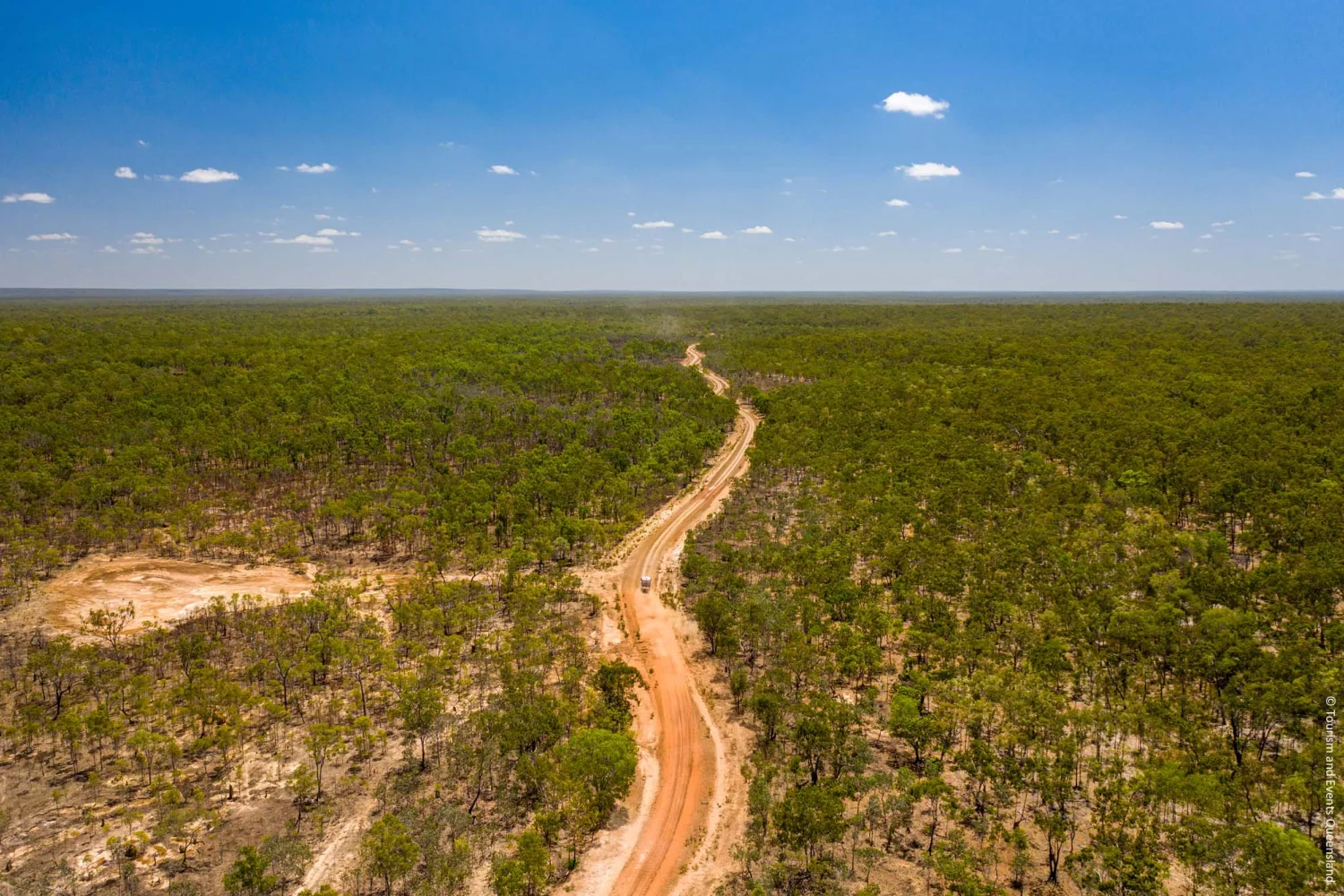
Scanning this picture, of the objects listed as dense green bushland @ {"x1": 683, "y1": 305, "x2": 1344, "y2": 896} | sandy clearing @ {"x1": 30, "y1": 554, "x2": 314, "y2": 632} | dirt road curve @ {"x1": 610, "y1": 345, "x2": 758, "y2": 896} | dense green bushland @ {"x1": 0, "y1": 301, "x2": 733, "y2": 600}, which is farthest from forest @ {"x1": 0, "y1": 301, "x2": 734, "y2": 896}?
dense green bushland @ {"x1": 683, "y1": 305, "x2": 1344, "y2": 896}

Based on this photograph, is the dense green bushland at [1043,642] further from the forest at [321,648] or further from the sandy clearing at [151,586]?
the sandy clearing at [151,586]

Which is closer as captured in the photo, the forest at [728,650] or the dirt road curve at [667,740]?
the forest at [728,650]

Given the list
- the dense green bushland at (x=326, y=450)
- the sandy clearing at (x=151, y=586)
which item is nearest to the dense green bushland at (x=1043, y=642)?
the dense green bushland at (x=326, y=450)

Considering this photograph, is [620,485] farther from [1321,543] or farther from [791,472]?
[1321,543]

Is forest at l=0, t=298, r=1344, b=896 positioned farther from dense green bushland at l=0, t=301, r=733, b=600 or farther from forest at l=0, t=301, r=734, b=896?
dense green bushland at l=0, t=301, r=733, b=600

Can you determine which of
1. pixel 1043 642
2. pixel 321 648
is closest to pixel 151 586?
pixel 321 648

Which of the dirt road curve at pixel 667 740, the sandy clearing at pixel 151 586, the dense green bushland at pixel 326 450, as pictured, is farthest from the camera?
the dense green bushland at pixel 326 450

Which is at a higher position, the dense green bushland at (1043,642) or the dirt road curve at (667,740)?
the dense green bushland at (1043,642)
